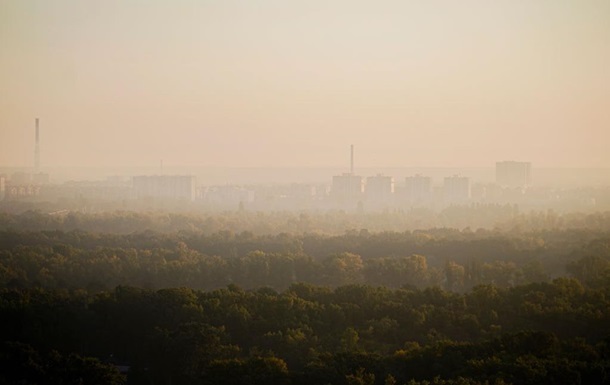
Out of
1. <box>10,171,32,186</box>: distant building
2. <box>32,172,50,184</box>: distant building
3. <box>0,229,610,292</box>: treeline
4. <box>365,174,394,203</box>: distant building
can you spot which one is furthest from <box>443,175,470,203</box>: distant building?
<box>0,229,610,292</box>: treeline

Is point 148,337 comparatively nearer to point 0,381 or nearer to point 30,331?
point 30,331

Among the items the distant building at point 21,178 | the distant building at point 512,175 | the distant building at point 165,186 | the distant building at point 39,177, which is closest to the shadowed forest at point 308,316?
the distant building at point 21,178

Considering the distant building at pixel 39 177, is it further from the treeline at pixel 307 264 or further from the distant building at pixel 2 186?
the treeline at pixel 307 264

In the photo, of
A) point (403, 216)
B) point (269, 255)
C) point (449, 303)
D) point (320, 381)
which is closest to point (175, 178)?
point (403, 216)

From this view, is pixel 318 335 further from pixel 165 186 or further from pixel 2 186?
pixel 165 186

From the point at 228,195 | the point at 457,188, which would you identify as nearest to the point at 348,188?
the point at 457,188

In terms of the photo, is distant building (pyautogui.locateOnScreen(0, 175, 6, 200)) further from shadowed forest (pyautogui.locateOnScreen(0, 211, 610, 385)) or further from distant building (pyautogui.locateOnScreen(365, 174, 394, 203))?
distant building (pyautogui.locateOnScreen(365, 174, 394, 203))
